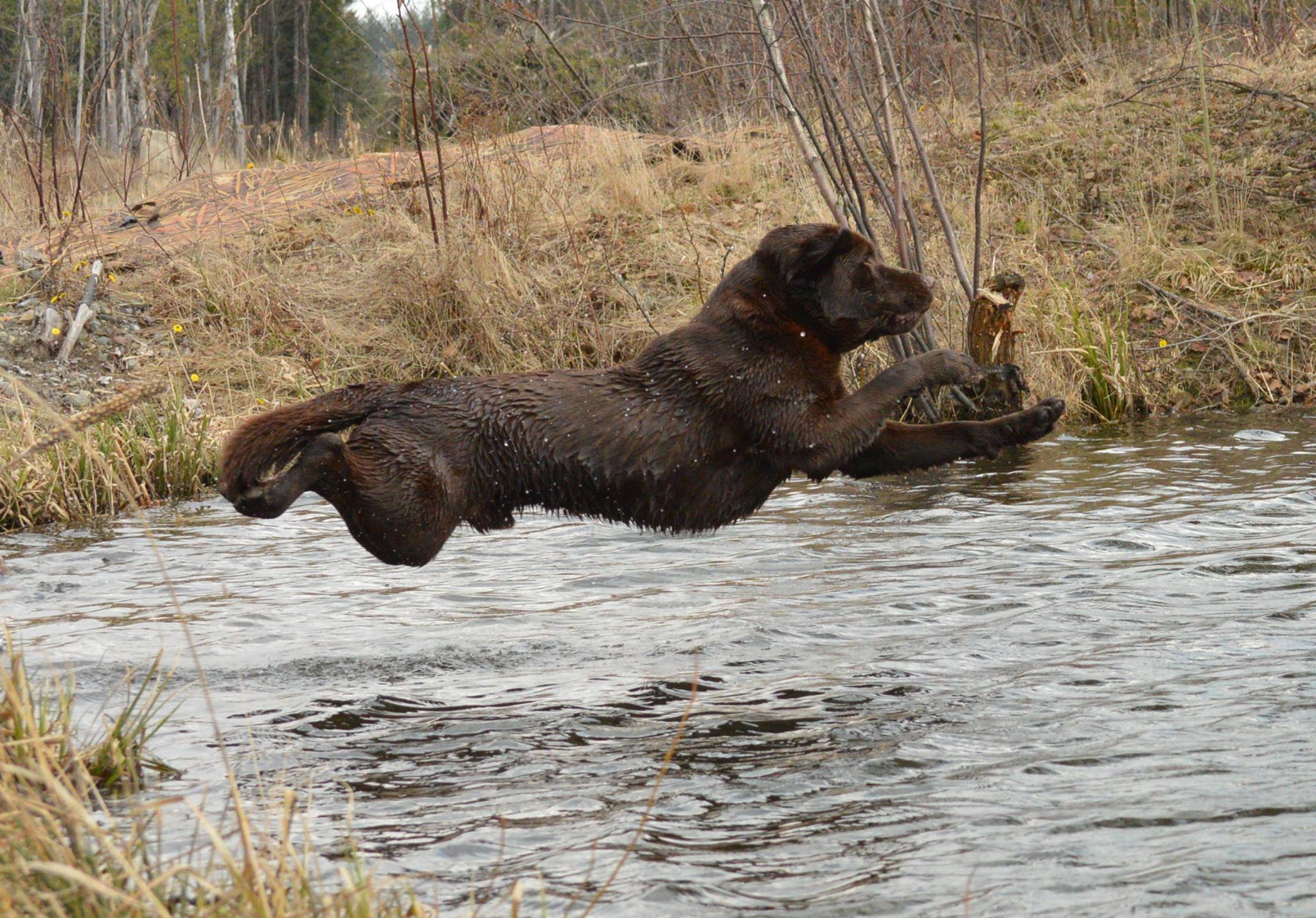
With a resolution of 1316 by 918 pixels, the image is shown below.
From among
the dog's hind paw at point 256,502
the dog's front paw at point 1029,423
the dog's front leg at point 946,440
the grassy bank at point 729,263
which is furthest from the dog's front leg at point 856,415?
the grassy bank at point 729,263

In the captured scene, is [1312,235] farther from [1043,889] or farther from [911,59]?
[1043,889]

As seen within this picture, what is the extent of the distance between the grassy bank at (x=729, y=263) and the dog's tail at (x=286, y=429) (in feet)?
13.7

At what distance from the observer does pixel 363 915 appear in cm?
261

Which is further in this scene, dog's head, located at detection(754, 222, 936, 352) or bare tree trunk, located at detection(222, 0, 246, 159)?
bare tree trunk, located at detection(222, 0, 246, 159)

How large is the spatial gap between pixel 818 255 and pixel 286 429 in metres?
2.27

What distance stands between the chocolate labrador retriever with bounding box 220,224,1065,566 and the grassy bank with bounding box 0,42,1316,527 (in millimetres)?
4306

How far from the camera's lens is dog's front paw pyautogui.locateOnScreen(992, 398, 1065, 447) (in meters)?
5.89

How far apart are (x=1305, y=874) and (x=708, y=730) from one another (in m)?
1.95

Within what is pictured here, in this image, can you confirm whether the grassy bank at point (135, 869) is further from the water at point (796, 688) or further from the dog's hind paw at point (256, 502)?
the dog's hind paw at point (256, 502)

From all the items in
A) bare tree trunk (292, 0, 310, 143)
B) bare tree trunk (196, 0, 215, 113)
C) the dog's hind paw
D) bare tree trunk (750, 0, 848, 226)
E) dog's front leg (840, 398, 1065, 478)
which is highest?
bare tree trunk (292, 0, 310, 143)

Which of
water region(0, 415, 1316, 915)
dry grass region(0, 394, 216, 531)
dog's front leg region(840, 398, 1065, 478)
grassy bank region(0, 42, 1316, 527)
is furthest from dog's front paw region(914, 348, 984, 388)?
dry grass region(0, 394, 216, 531)

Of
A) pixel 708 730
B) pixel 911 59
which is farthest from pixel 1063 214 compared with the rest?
pixel 708 730

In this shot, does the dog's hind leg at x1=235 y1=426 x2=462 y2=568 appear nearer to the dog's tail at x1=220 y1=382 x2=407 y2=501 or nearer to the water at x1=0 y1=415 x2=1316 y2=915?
the dog's tail at x1=220 y1=382 x2=407 y2=501

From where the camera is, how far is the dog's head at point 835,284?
586 cm
